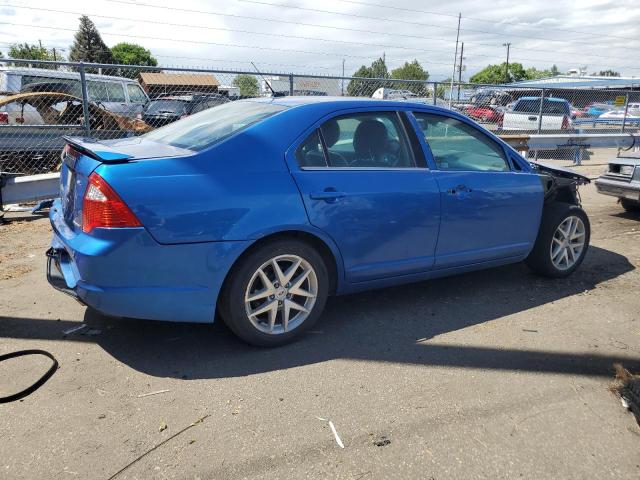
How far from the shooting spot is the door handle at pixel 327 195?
347 centimetres

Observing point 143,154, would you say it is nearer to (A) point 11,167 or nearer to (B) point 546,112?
(A) point 11,167

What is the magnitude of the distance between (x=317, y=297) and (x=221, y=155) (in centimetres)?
113

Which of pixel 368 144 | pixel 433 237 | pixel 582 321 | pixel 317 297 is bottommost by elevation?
pixel 582 321

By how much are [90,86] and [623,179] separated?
11.3m

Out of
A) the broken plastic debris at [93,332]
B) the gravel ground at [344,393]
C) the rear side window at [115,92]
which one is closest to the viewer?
the gravel ground at [344,393]

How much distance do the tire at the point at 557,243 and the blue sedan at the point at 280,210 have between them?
256 millimetres

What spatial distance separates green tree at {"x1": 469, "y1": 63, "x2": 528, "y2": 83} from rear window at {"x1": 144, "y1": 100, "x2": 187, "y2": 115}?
85.0 m

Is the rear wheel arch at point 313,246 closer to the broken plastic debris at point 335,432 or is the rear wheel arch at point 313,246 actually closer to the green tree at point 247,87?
the broken plastic debris at point 335,432

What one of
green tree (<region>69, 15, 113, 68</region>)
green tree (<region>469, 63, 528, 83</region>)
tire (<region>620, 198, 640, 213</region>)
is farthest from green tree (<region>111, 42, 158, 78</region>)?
tire (<region>620, 198, 640, 213</region>)

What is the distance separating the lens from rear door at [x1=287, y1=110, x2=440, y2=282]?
3.54 metres

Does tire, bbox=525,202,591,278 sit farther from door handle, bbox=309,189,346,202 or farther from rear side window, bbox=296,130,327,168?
rear side window, bbox=296,130,327,168

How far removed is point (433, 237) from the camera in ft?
13.3

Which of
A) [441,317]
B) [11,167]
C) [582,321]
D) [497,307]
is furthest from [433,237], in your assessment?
[11,167]

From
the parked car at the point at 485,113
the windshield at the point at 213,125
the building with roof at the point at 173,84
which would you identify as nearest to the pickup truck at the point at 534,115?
the parked car at the point at 485,113
